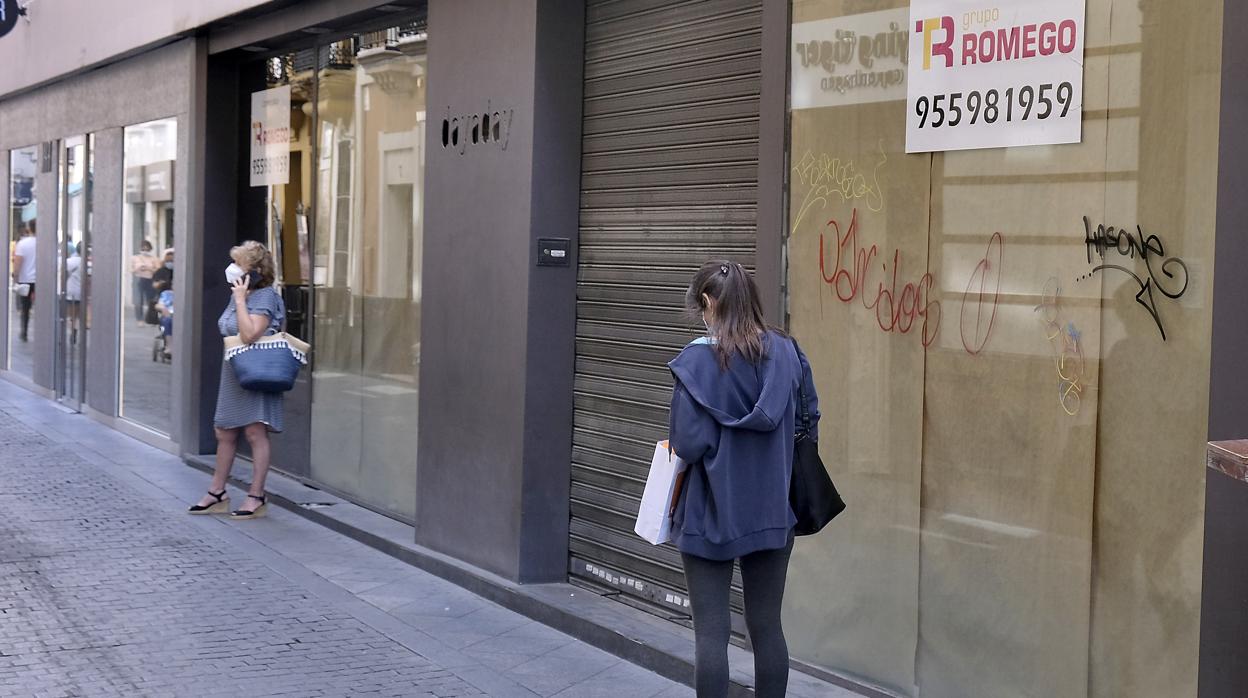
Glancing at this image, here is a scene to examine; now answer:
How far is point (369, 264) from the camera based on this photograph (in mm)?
10242

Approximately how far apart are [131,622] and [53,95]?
11599 mm

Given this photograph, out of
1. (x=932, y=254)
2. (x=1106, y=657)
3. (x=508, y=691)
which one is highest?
(x=932, y=254)

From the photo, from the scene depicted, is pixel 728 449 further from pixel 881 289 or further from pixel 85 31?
pixel 85 31

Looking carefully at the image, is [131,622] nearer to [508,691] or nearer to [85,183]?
[508,691]

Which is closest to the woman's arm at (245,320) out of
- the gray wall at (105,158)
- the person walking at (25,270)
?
the gray wall at (105,158)

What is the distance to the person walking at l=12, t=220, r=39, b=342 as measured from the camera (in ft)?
61.3

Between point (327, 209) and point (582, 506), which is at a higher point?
point (327, 209)

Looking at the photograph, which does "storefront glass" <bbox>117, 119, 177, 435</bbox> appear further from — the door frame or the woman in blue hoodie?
the woman in blue hoodie

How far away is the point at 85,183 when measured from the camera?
1580 cm

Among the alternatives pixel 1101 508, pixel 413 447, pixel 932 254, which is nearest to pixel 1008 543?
pixel 1101 508

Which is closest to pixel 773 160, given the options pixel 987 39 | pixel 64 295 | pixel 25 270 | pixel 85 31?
pixel 987 39

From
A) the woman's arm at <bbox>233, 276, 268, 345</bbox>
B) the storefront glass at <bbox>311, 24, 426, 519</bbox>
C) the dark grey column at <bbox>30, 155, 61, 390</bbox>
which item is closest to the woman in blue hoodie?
the storefront glass at <bbox>311, 24, 426, 519</bbox>

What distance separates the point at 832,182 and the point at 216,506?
584 cm

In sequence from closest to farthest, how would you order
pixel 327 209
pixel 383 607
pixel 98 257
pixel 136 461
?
pixel 383 607
pixel 327 209
pixel 136 461
pixel 98 257
